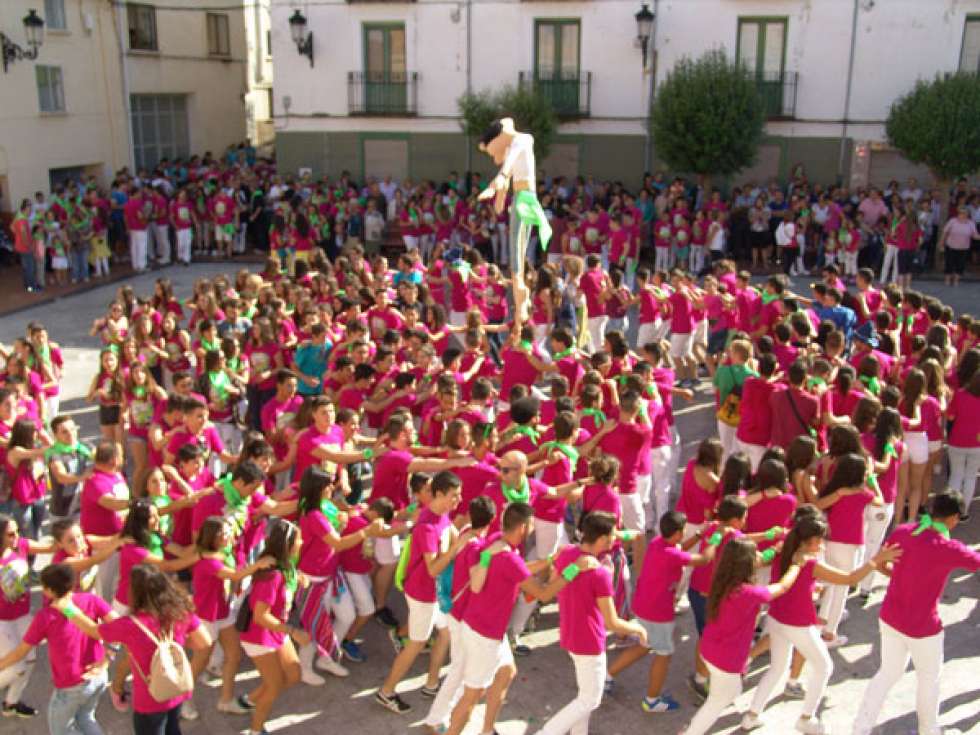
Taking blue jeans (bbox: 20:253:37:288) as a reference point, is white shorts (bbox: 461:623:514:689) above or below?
below

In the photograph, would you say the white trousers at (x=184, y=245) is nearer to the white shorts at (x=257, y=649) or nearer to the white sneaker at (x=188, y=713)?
the white sneaker at (x=188, y=713)

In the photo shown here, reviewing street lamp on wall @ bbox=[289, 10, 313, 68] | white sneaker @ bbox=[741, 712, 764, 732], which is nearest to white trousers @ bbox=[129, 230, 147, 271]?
street lamp on wall @ bbox=[289, 10, 313, 68]

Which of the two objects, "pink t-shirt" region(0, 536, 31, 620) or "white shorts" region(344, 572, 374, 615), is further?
"white shorts" region(344, 572, 374, 615)

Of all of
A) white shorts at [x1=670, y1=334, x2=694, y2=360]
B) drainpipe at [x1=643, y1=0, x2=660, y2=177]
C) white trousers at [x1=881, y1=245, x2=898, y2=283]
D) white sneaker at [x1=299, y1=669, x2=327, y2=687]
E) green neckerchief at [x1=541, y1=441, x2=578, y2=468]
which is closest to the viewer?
white sneaker at [x1=299, y1=669, x2=327, y2=687]

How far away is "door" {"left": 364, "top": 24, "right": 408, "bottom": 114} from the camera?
927 inches

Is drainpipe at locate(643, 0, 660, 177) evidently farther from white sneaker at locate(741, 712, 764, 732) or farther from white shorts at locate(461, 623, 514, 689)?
white shorts at locate(461, 623, 514, 689)

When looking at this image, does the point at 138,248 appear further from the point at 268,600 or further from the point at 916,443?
the point at 916,443

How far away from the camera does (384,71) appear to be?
23.7 metres

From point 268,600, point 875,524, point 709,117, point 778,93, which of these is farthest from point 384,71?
point 268,600

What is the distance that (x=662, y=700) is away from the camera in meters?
6.03

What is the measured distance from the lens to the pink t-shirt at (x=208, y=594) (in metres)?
5.70

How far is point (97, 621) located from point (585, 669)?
2.62 meters

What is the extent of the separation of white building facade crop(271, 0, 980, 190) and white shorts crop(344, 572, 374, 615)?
59.4 feet

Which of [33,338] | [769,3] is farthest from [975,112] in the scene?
[33,338]
